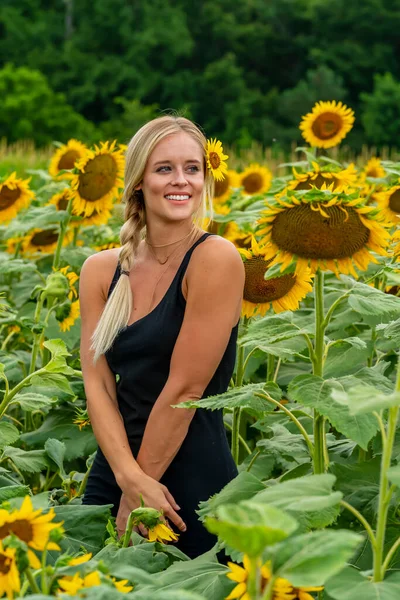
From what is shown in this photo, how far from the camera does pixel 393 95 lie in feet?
90.3

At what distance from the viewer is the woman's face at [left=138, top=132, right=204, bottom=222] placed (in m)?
2.50

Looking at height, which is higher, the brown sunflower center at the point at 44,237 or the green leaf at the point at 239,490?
the green leaf at the point at 239,490

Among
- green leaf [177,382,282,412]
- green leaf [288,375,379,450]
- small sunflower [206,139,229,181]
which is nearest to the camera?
green leaf [288,375,379,450]

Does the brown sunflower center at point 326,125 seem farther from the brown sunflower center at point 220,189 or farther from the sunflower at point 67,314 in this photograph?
the sunflower at point 67,314

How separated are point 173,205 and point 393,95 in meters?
26.0

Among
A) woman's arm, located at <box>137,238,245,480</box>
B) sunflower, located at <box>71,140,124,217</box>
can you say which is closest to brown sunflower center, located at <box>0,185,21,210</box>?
sunflower, located at <box>71,140,124,217</box>

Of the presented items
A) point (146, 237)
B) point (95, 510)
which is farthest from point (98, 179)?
point (95, 510)

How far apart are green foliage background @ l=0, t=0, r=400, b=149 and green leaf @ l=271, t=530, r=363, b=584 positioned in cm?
2736

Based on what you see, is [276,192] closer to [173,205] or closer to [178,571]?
[173,205]

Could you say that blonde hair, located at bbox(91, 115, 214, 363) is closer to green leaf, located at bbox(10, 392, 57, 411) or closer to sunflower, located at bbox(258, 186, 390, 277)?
green leaf, located at bbox(10, 392, 57, 411)

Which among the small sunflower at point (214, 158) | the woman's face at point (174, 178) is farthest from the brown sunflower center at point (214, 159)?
the woman's face at point (174, 178)

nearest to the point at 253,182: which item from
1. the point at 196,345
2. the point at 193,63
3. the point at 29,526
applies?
the point at 196,345

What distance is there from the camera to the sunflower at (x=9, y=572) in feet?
4.30

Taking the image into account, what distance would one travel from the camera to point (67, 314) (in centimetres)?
311
